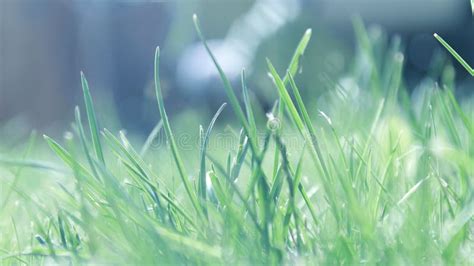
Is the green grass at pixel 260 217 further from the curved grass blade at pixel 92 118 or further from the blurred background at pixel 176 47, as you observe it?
the blurred background at pixel 176 47

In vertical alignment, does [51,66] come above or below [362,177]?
below

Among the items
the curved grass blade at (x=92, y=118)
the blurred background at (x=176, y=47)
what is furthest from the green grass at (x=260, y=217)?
the blurred background at (x=176, y=47)

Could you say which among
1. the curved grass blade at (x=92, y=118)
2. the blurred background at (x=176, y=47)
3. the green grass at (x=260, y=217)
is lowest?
the blurred background at (x=176, y=47)

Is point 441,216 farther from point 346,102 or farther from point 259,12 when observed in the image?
point 259,12

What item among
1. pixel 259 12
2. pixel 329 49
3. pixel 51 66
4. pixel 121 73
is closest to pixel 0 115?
pixel 51 66

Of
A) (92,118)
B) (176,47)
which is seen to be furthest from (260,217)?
(176,47)

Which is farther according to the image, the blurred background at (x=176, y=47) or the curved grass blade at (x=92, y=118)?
the blurred background at (x=176, y=47)

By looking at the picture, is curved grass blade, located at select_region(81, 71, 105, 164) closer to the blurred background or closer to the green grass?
the green grass

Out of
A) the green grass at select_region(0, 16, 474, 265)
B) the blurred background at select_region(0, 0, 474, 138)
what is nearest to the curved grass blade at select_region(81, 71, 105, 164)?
the green grass at select_region(0, 16, 474, 265)
